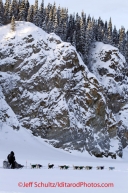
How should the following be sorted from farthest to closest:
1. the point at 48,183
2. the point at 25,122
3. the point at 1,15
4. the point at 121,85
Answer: the point at 1,15
the point at 121,85
the point at 25,122
the point at 48,183

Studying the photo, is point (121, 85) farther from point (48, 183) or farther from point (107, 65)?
point (48, 183)

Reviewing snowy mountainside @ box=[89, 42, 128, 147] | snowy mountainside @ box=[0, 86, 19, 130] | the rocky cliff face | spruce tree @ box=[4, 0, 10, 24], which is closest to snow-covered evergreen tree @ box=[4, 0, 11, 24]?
spruce tree @ box=[4, 0, 10, 24]

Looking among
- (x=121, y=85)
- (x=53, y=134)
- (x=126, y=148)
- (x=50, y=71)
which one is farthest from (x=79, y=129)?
(x=121, y=85)

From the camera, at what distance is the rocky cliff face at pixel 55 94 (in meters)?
44.0

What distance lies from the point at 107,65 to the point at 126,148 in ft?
61.7

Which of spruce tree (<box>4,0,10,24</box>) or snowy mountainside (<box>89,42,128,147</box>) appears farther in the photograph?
spruce tree (<box>4,0,10,24</box>)

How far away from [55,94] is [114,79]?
64.9ft

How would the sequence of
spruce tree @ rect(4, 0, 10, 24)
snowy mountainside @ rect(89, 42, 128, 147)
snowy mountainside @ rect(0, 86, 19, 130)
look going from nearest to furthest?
snowy mountainside @ rect(0, 86, 19, 130), snowy mountainside @ rect(89, 42, 128, 147), spruce tree @ rect(4, 0, 10, 24)

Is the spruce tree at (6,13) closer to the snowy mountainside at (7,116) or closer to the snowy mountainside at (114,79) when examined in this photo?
the snowy mountainside at (114,79)

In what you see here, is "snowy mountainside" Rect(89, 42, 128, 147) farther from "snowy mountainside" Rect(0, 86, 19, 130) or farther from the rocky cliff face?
"snowy mountainside" Rect(0, 86, 19, 130)

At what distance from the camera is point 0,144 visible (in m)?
35.2

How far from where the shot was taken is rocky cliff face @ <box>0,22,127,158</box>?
1731 inches

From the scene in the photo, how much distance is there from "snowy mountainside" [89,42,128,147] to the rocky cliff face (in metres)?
7.77

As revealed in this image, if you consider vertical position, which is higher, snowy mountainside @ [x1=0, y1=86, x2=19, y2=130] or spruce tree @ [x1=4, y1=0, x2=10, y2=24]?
spruce tree @ [x1=4, y1=0, x2=10, y2=24]
